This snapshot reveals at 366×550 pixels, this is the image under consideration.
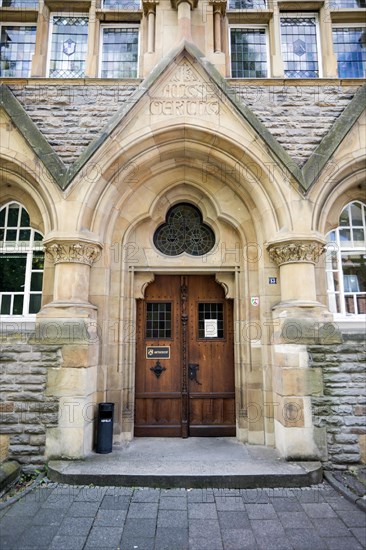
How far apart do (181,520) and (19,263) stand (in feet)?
15.9

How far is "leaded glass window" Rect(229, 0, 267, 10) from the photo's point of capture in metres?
6.98

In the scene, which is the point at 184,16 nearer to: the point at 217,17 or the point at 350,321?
the point at 217,17

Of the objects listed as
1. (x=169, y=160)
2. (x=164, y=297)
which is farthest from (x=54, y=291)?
(x=169, y=160)

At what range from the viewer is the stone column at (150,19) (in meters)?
6.50

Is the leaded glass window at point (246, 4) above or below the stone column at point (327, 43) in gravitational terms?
above

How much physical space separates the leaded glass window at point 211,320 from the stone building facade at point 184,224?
0.09 feet

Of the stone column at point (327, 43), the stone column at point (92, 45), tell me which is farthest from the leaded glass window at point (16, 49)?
the stone column at point (327, 43)

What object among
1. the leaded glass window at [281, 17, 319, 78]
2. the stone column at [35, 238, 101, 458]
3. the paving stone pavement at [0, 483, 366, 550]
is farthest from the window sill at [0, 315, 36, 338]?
the leaded glass window at [281, 17, 319, 78]

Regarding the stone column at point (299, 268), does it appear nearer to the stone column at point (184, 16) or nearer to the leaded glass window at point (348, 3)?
the stone column at point (184, 16)

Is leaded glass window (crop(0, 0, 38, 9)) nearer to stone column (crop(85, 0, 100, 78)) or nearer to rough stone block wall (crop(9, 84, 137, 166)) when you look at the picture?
stone column (crop(85, 0, 100, 78))

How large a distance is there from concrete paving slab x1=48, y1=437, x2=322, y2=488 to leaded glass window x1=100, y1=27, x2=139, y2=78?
6.87 metres

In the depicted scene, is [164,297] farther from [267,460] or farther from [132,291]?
[267,460]

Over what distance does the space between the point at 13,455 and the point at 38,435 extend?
42cm

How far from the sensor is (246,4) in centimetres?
702
